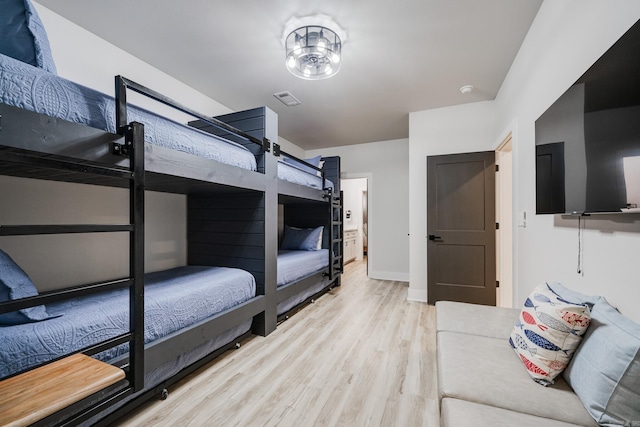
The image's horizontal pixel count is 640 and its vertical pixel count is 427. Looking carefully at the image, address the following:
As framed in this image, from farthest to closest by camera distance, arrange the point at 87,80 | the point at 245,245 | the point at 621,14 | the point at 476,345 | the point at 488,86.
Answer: the point at 488,86 < the point at 245,245 < the point at 87,80 < the point at 476,345 < the point at 621,14

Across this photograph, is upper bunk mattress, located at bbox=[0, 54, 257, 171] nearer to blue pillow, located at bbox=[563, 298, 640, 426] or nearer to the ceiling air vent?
the ceiling air vent

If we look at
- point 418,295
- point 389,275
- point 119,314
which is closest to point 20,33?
point 119,314

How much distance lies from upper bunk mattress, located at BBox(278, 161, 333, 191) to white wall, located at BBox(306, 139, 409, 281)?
5.38ft

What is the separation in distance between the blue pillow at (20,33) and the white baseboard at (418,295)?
4.04 metres

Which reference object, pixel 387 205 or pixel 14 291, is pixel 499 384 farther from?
pixel 387 205

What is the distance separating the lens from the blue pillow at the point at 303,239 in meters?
4.13

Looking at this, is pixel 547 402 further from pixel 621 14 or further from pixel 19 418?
pixel 19 418

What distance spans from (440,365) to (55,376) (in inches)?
62.8

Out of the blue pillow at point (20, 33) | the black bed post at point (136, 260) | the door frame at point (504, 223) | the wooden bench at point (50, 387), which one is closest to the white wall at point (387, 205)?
the door frame at point (504, 223)

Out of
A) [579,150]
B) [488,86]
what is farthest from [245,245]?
[488,86]

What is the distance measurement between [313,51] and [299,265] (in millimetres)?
2218

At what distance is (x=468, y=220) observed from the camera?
3.44 m

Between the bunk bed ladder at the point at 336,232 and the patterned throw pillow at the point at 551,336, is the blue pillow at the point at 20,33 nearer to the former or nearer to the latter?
the patterned throw pillow at the point at 551,336

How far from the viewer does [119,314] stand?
138 cm
